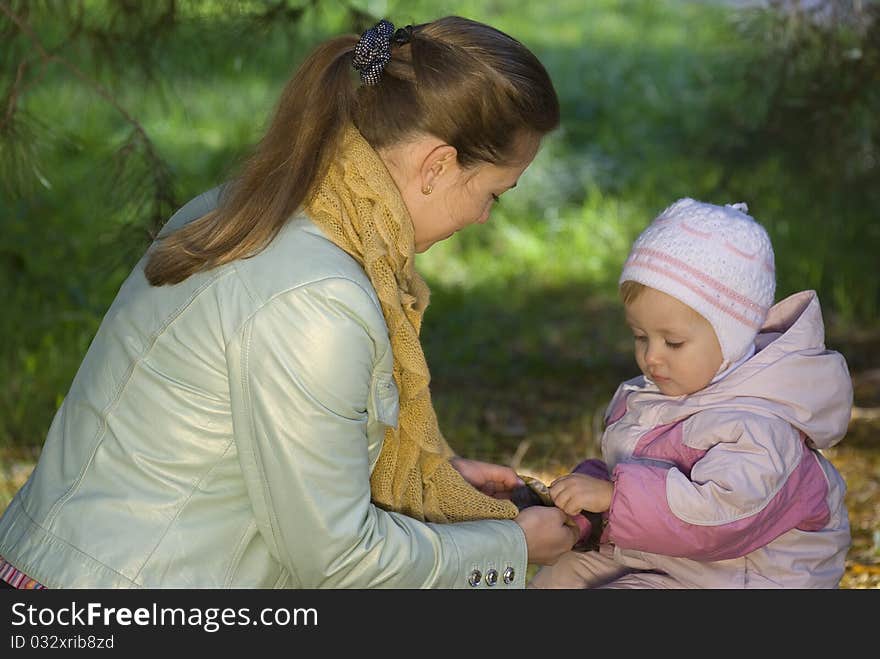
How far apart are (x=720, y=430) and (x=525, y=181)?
4.59m

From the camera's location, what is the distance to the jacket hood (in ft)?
8.74

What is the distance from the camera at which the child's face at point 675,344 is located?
2693 mm

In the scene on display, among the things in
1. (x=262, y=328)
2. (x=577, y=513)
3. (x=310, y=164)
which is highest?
(x=310, y=164)

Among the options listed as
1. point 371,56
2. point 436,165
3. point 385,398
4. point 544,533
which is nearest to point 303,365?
point 385,398

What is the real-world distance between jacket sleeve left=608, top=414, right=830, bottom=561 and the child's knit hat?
19 cm

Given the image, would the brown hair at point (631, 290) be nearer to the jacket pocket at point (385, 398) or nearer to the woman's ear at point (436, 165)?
the woman's ear at point (436, 165)

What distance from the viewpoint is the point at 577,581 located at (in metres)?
2.93

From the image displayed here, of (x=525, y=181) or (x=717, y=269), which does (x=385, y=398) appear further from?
(x=525, y=181)

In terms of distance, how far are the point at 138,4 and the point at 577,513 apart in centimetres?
198

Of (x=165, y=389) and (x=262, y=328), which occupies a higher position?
(x=262, y=328)

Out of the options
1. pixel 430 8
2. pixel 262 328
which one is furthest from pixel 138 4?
pixel 262 328

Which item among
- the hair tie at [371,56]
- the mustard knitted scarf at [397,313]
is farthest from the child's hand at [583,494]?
the hair tie at [371,56]

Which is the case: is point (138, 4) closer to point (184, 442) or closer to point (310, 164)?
point (310, 164)

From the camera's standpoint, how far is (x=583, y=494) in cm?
265
